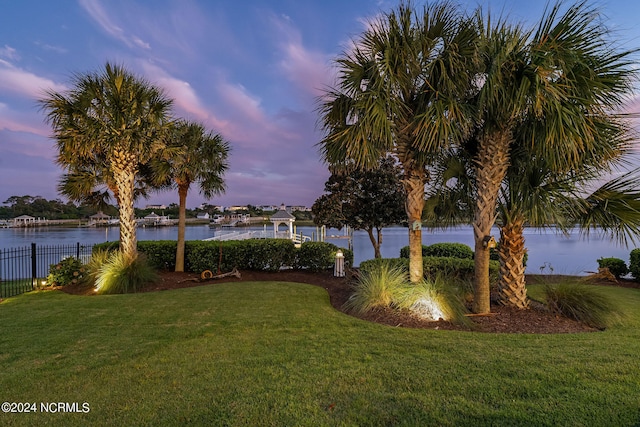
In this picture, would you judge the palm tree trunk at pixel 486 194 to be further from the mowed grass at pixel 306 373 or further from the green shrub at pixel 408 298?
the mowed grass at pixel 306 373

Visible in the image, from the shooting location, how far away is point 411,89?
20.8 feet

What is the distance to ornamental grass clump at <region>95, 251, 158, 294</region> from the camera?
27.9ft

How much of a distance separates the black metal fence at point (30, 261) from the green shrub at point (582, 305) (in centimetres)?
1265

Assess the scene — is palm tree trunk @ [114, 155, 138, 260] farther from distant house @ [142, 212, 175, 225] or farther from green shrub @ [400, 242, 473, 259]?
distant house @ [142, 212, 175, 225]

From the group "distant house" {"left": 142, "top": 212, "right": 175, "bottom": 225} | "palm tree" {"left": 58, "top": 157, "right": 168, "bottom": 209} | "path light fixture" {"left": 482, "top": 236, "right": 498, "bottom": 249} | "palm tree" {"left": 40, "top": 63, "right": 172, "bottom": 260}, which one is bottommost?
"path light fixture" {"left": 482, "top": 236, "right": 498, "bottom": 249}

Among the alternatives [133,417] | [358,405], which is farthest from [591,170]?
[133,417]

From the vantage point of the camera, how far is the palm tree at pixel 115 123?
9.30 meters

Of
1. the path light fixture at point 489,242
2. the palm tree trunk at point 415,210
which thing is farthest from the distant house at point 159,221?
the path light fixture at point 489,242

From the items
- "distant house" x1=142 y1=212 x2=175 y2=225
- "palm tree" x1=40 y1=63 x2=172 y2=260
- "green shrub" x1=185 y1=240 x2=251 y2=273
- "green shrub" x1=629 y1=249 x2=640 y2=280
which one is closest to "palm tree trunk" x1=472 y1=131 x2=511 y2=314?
"green shrub" x1=185 y1=240 x2=251 y2=273

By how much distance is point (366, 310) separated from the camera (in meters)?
6.07

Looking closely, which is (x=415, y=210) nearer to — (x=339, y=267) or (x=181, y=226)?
(x=339, y=267)

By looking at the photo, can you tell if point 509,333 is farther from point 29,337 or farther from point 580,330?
point 29,337

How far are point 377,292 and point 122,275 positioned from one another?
692 cm

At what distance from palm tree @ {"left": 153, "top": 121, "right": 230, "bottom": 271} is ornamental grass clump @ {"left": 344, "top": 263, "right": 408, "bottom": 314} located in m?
7.37
